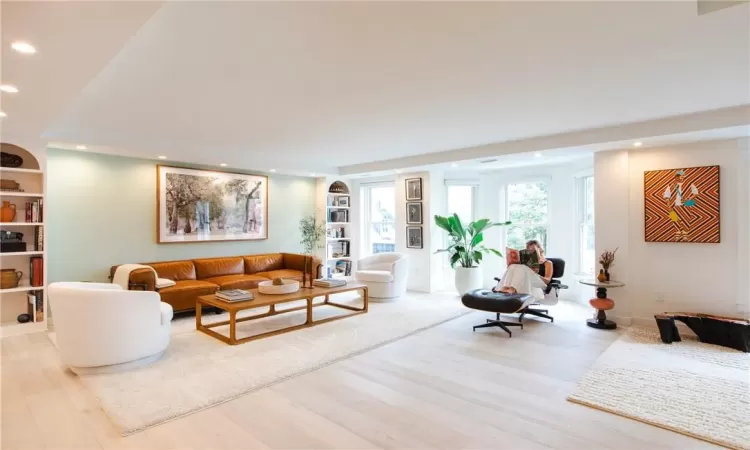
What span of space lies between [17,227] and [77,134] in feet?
4.51

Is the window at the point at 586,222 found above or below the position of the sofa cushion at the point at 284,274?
above

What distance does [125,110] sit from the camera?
390 cm

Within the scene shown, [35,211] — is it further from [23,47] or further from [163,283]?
[23,47]

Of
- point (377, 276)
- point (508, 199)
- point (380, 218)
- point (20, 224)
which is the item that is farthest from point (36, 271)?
point (508, 199)

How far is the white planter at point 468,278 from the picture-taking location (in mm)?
6914

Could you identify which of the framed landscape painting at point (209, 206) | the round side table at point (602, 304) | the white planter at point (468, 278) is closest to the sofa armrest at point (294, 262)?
the framed landscape painting at point (209, 206)

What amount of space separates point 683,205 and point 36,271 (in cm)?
790

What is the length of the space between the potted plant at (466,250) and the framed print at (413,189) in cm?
67

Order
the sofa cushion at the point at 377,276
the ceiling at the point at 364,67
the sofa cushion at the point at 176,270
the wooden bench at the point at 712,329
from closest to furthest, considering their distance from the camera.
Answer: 1. the ceiling at the point at 364,67
2. the wooden bench at the point at 712,329
3. the sofa cushion at the point at 176,270
4. the sofa cushion at the point at 377,276

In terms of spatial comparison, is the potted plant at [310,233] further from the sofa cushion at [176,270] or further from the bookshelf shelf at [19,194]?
the bookshelf shelf at [19,194]

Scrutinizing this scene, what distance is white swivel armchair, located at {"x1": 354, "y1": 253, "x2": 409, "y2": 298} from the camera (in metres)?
6.47

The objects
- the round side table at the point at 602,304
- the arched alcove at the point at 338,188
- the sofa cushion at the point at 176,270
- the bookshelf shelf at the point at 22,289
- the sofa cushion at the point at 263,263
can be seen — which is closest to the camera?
the bookshelf shelf at the point at 22,289

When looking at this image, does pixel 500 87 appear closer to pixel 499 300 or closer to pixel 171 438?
pixel 499 300

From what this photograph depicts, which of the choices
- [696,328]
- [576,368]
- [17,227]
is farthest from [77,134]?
[696,328]
